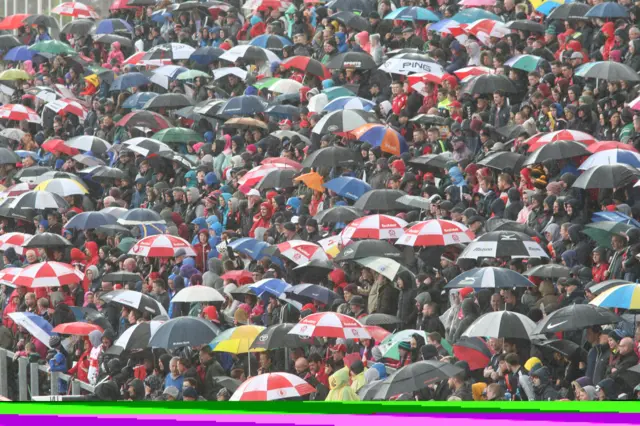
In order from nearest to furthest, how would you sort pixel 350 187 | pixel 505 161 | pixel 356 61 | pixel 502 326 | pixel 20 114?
pixel 502 326 → pixel 505 161 → pixel 350 187 → pixel 356 61 → pixel 20 114

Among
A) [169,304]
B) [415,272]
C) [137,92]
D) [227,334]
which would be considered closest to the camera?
[227,334]

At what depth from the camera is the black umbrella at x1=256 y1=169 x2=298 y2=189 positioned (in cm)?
2316

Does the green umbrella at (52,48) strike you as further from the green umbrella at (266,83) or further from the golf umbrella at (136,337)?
the golf umbrella at (136,337)

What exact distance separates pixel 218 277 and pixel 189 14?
13.4 m

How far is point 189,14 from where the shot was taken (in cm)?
3309

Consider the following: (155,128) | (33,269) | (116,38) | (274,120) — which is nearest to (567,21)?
(274,120)

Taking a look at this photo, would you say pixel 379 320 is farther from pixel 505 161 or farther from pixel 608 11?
pixel 608 11

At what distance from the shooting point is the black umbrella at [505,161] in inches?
797

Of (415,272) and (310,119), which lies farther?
(310,119)

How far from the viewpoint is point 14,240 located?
24000 millimetres

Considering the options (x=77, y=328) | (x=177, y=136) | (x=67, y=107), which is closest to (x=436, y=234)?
(x=77, y=328)

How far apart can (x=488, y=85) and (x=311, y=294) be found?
19.1 feet

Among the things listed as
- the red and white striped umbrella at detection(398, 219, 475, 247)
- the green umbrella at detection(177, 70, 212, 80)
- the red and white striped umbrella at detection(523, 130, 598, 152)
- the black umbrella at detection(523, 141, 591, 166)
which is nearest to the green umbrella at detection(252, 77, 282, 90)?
the green umbrella at detection(177, 70, 212, 80)

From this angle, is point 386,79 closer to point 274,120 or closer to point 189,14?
point 274,120
